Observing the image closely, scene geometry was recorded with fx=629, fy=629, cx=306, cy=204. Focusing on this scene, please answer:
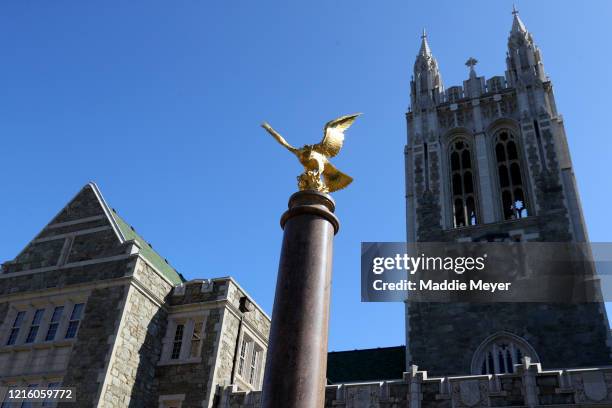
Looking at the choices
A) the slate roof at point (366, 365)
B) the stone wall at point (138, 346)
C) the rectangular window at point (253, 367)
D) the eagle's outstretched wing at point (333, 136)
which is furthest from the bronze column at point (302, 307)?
the slate roof at point (366, 365)

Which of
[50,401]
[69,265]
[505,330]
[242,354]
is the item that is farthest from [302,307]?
[505,330]

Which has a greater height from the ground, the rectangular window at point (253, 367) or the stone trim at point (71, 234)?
the stone trim at point (71, 234)

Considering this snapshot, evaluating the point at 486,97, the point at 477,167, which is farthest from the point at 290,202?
the point at 486,97

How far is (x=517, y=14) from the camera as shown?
45656 millimetres

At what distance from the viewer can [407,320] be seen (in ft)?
103

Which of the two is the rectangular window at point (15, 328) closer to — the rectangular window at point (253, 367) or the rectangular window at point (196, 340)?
the rectangular window at point (196, 340)

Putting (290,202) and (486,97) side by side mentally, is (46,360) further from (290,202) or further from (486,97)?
(486,97)

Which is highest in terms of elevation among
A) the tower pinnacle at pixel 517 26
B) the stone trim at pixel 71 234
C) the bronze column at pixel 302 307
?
the tower pinnacle at pixel 517 26

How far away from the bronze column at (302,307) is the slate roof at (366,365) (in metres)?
22.7

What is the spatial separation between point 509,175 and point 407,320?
36.2 ft

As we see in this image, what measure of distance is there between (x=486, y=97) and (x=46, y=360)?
29561mm

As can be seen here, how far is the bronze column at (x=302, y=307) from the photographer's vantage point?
855 cm

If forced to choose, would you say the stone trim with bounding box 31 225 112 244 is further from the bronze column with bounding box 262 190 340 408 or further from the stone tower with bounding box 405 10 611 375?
the bronze column with bounding box 262 190 340 408

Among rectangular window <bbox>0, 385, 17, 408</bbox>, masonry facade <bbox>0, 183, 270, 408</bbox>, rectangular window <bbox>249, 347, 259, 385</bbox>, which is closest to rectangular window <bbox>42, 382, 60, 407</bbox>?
masonry facade <bbox>0, 183, 270, 408</bbox>
